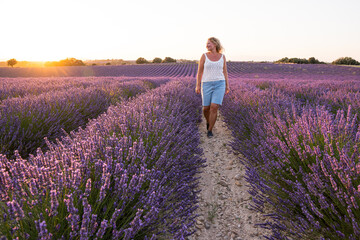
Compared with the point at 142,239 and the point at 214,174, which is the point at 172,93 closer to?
the point at 214,174

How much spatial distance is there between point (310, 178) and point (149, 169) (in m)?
1.18

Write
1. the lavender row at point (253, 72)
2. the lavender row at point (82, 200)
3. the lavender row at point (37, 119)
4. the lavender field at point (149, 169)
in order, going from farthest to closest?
1. the lavender row at point (253, 72)
2. the lavender row at point (37, 119)
3. the lavender field at point (149, 169)
4. the lavender row at point (82, 200)

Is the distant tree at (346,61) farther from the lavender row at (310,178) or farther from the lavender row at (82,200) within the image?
the lavender row at (82,200)

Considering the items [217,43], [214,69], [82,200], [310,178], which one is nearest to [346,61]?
[217,43]

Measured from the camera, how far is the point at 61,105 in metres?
3.46

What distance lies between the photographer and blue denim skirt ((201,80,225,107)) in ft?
11.8

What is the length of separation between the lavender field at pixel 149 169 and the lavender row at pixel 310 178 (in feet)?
0.03

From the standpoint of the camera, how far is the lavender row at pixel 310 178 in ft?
3.94

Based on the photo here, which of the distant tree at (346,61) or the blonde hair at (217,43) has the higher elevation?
the distant tree at (346,61)

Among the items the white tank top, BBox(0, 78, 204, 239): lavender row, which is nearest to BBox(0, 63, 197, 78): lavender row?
the white tank top

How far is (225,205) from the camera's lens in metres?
2.08

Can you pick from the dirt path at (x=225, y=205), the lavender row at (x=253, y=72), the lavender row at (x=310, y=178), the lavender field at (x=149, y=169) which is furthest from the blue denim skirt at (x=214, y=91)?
the lavender row at (x=253, y=72)

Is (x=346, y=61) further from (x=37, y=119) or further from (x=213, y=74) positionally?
(x=37, y=119)

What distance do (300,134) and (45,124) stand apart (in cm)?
299
